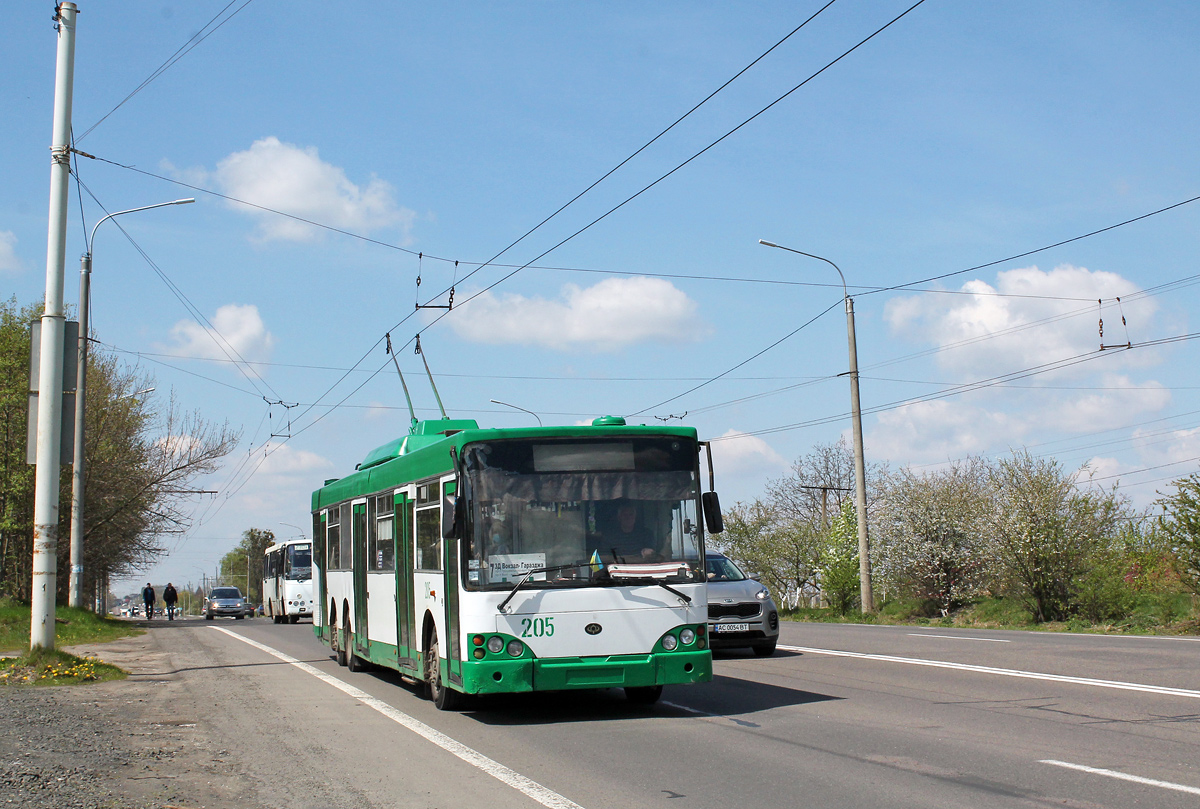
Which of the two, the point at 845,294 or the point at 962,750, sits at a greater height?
the point at 845,294

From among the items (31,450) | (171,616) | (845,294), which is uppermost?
(845,294)

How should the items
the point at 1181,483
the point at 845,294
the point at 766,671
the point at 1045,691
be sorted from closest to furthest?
the point at 1045,691 < the point at 766,671 < the point at 1181,483 < the point at 845,294

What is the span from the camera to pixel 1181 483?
21281mm

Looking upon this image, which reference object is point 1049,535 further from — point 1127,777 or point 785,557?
point 785,557

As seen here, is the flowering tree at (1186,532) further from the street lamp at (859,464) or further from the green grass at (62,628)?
the green grass at (62,628)

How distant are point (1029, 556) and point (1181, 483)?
4.85 meters

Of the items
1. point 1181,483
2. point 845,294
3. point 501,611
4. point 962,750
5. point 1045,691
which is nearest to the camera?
point 962,750

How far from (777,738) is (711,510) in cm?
231

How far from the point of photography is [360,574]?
15.7 metres

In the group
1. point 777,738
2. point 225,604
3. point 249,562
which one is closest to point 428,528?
point 777,738

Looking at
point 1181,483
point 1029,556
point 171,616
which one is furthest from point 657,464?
point 171,616

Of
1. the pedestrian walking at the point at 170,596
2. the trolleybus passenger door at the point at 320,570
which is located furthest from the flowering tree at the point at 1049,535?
the pedestrian walking at the point at 170,596

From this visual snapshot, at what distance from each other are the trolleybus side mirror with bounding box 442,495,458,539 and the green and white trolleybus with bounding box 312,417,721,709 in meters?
0.01

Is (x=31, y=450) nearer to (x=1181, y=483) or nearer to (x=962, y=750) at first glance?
(x=962, y=750)
